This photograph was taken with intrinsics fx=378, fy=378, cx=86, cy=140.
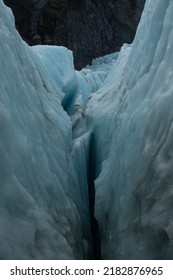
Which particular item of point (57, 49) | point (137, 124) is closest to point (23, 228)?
point (137, 124)

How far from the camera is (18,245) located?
6.08ft

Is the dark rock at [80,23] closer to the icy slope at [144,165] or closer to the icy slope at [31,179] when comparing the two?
the icy slope at [31,179]

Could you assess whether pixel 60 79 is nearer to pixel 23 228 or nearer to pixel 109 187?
pixel 109 187

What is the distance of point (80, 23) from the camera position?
1282 cm

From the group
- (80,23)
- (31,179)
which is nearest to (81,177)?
(31,179)

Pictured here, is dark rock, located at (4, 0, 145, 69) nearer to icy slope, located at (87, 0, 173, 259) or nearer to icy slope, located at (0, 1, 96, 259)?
icy slope, located at (0, 1, 96, 259)

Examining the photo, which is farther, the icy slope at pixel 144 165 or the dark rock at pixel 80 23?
the dark rock at pixel 80 23

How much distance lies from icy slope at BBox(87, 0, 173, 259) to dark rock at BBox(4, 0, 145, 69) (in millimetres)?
9749

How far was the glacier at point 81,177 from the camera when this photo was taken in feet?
6.38

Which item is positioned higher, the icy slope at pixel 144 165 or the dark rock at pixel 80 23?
the icy slope at pixel 144 165

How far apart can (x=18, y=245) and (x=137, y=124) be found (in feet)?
3.65

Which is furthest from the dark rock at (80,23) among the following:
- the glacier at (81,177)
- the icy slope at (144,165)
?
the icy slope at (144,165)

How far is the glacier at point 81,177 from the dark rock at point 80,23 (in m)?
9.34

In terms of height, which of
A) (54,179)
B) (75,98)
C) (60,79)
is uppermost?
(54,179)
